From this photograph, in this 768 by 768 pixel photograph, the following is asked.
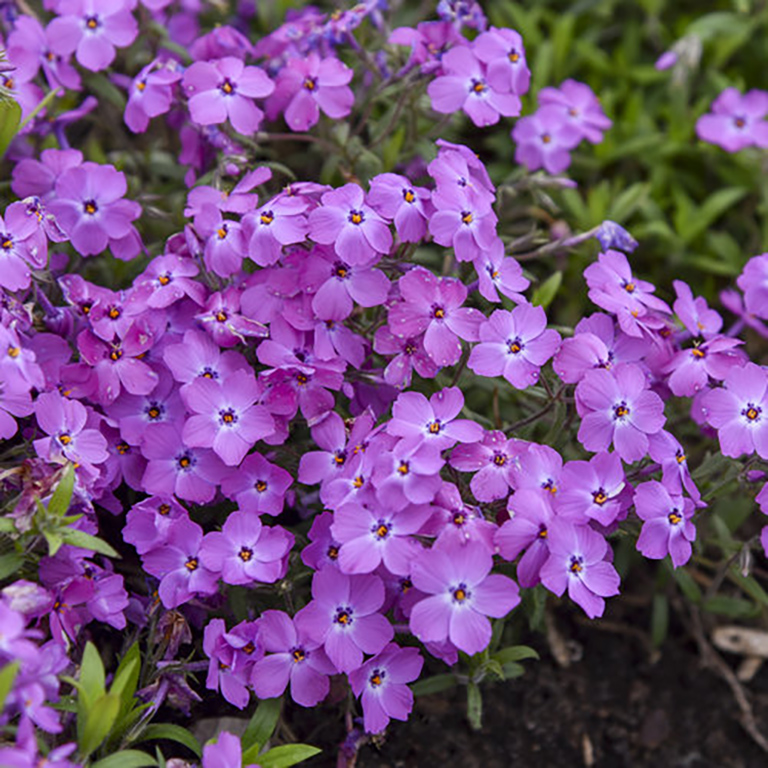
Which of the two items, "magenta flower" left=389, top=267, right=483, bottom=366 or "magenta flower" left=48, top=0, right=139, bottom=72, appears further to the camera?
"magenta flower" left=48, top=0, right=139, bottom=72

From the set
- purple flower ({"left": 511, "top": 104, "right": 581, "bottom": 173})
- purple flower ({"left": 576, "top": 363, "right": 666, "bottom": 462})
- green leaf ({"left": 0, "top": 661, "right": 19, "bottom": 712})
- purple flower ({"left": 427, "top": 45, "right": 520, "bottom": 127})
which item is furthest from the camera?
purple flower ({"left": 511, "top": 104, "right": 581, "bottom": 173})

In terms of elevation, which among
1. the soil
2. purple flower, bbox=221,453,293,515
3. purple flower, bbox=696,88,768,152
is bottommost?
the soil

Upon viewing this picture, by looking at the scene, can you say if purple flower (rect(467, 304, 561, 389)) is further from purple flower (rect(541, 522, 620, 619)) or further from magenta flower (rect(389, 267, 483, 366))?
purple flower (rect(541, 522, 620, 619))

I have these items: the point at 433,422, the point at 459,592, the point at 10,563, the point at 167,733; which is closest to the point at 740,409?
the point at 433,422

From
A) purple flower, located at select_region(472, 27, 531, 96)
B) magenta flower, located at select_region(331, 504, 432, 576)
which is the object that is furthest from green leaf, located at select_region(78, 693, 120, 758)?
purple flower, located at select_region(472, 27, 531, 96)

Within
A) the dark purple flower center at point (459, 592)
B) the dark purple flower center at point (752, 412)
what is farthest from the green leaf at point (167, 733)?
the dark purple flower center at point (752, 412)

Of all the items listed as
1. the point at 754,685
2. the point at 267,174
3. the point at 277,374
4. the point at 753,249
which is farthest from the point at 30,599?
the point at 753,249

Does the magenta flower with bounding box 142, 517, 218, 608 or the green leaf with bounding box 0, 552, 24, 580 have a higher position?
the green leaf with bounding box 0, 552, 24, 580
